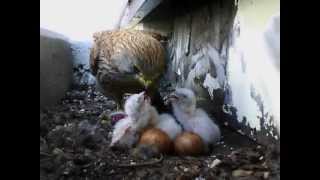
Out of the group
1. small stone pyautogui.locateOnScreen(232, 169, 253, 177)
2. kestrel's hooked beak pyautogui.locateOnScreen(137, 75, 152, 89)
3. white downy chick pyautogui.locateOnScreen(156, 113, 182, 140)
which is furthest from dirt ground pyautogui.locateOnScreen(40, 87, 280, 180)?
kestrel's hooked beak pyautogui.locateOnScreen(137, 75, 152, 89)

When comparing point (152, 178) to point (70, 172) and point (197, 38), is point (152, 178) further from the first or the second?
point (197, 38)

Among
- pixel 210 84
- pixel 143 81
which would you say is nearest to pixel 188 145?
pixel 143 81

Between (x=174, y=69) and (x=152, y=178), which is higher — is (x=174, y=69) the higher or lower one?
the higher one

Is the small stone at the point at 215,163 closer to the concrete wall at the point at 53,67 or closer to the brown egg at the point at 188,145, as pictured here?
the brown egg at the point at 188,145

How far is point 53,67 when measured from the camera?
2342 millimetres

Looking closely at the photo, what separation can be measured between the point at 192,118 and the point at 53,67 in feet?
2.83

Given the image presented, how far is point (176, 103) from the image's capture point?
7.30 feet

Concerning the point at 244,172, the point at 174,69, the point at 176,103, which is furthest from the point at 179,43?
the point at 244,172

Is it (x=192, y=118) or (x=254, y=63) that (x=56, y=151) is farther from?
(x=254, y=63)

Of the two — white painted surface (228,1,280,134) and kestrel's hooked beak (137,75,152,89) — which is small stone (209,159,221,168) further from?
kestrel's hooked beak (137,75,152,89)

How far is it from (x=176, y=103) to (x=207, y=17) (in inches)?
27.0

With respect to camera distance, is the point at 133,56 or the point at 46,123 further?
the point at 133,56

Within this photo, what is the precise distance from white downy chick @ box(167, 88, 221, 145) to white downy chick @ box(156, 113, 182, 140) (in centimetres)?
7
